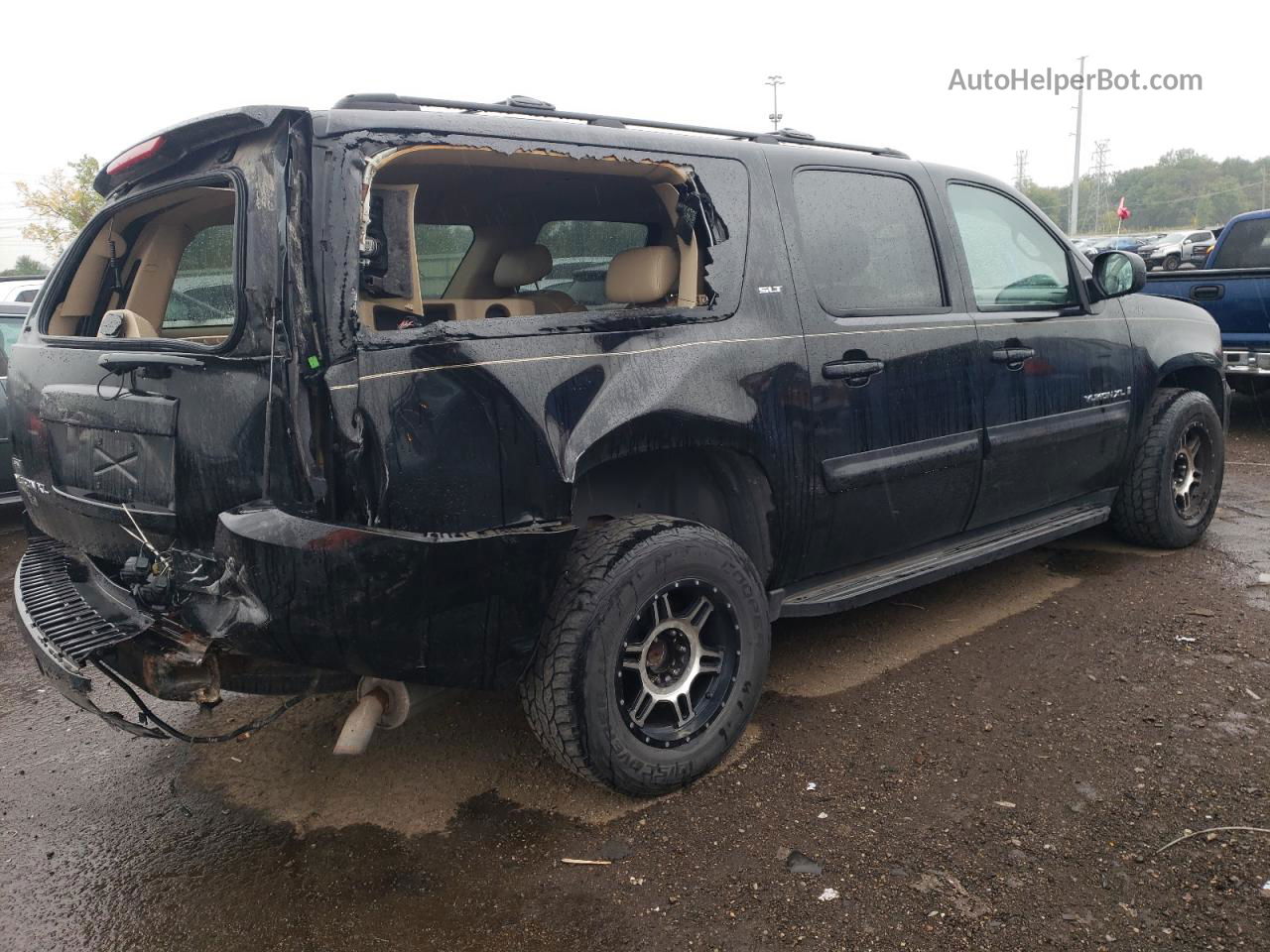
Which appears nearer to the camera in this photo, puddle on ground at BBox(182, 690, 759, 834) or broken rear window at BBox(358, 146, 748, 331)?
broken rear window at BBox(358, 146, 748, 331)

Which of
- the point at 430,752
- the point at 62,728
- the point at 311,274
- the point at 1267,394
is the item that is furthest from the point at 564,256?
the point at 1267,394

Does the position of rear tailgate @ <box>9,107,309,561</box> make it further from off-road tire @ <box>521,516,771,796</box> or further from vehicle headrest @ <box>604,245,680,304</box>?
vehicle headrest @ <box>604,245,680,304</box>

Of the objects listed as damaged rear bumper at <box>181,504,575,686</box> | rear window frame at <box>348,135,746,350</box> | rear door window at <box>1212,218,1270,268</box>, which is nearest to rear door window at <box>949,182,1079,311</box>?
rear window frame at <box>348,135,746,350</box>

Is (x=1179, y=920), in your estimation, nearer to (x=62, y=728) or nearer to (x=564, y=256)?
(x=564, y=256)

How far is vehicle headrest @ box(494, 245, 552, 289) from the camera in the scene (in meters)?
3.84

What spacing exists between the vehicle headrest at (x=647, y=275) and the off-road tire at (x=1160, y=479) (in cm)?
286

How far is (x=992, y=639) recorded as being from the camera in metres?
3.87

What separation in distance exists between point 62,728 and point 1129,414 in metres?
4.69

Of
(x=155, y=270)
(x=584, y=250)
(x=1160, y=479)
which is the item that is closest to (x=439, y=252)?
(x=584, y=250)

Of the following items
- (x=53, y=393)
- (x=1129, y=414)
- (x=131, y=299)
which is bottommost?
(x=1129, y=414)

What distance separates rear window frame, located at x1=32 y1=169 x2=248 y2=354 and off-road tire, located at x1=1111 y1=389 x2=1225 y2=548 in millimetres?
4131

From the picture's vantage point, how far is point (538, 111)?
2.79 meters

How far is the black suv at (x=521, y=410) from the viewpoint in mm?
2279

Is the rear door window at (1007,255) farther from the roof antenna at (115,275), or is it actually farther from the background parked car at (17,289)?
the background parked car at (17,289)
